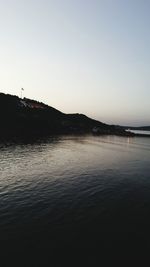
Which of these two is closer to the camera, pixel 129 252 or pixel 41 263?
pixel 41 263

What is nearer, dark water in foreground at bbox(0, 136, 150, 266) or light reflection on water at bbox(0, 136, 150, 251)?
dark water in foreground at bbox(0, 136, 150, 266)

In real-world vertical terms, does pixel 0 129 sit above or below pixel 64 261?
above

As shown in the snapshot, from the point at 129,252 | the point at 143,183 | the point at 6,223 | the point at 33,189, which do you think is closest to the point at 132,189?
the point at 143,183

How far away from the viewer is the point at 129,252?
55.5ft

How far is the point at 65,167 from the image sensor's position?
50.8 m

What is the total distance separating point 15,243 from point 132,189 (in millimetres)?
23392

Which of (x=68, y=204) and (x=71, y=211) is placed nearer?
(x=71, y=211)

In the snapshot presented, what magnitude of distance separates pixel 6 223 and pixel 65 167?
3071 centimetres

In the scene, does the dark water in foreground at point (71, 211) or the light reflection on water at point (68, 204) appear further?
the light reflection on water at point (68, 204)

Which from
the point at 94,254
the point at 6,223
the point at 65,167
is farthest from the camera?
the point at 65,167

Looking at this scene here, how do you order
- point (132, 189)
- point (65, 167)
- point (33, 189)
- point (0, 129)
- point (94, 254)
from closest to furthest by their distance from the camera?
point (94, 254) < point (33, 189) < point (132, 189) < point (65, 167) < point (0, 129)

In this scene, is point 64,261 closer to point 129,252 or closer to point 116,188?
point 129,252

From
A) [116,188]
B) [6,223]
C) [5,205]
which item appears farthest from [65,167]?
[6,223]

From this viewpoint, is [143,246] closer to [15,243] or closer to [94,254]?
[94,254]
